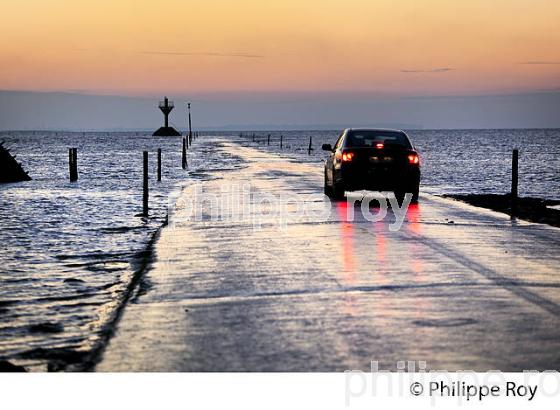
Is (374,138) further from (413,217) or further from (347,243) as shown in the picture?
(347,243)

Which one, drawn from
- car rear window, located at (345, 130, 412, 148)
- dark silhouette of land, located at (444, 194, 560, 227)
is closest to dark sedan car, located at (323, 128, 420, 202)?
car rear window, located at (345, 130, 412, 148)

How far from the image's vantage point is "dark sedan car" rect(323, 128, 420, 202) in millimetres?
21500

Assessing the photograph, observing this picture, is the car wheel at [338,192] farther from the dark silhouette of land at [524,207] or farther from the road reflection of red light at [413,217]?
the dark silhouette of land at [524,207]

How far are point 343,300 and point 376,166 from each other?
1294 cm

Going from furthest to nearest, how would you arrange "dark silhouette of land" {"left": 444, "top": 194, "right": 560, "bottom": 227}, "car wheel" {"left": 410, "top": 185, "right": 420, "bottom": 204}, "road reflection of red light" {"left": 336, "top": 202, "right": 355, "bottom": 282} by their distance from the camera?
"car wheel" {"left": 410, "top": 185, "right": 420, "bottom": 204} → "dark silhouette of land" {"left": 444, "top": 194, "right": 560, "bottom": 227} → "road reflection of red light" {"left": 336, "top": 202, "right": 355, "bottom": 282}

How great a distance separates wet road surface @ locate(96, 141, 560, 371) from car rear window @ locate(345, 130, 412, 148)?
610 cm

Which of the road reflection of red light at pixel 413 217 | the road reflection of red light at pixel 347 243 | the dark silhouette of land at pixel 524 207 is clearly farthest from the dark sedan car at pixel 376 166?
the dark silhouette of land at pixel 524 207

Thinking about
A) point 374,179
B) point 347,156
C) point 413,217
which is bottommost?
point 413,217

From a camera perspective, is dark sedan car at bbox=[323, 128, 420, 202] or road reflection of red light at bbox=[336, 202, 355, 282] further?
dark sedan car at bbox=[323, 128, 420, 202]

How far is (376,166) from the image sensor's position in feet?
70.6

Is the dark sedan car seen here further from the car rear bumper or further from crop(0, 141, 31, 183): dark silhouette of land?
crop(0, 141, 31, 183): dark silhouette of land

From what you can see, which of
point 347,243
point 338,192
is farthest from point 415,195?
point 347,243
